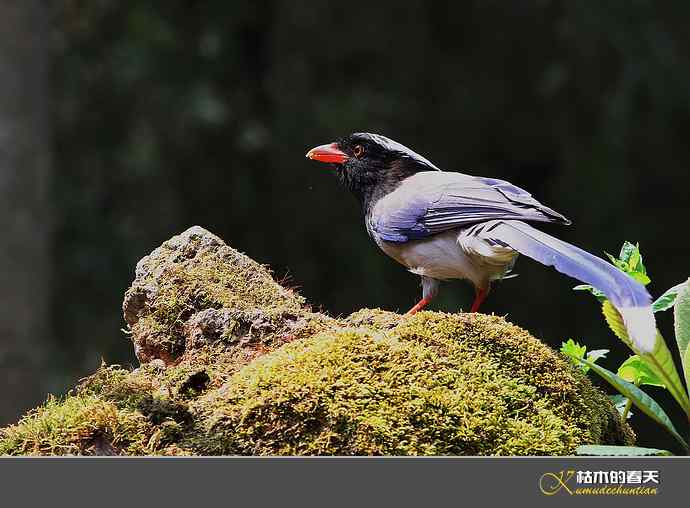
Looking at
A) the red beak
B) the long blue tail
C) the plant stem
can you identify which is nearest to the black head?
the red beak

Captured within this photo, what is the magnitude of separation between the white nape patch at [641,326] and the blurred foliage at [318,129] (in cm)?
656

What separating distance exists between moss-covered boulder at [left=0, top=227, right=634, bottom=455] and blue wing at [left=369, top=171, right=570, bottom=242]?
0.62 m

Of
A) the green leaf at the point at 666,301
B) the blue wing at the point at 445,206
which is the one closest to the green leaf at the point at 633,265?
the green leaf at the point at 666,301

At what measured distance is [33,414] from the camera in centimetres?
280

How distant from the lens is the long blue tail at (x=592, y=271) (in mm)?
2576

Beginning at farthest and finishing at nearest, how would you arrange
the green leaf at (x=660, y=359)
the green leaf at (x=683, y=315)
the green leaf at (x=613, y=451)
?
the green leaf at (x=683, y=315)
the green leaf at (x=660, y=359)
the green leaf at (x=613, y=451)

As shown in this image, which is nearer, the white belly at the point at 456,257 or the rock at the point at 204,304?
the rock at the point at 204,304

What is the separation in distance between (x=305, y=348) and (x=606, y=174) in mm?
7519

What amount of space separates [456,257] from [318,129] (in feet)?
20.6

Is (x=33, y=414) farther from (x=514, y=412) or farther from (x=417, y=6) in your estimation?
(x=417, y=6)

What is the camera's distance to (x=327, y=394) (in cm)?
252
